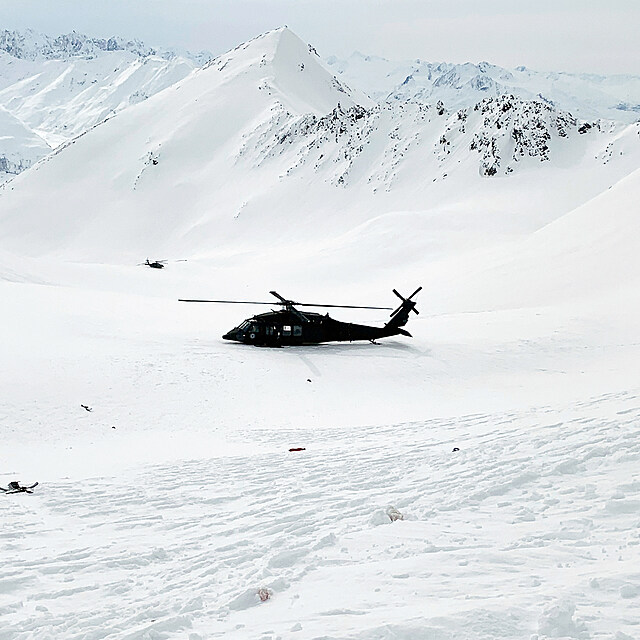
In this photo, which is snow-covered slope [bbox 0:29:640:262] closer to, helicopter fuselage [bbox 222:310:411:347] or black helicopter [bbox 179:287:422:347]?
black helicopter [bbox 179:287:422:347]

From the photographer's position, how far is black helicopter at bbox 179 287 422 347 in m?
25.0

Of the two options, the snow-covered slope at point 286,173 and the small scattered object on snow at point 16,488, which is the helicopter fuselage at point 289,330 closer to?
the small scattered object on snow at point 16,488

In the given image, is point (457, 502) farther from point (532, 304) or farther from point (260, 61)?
point (260, 61)

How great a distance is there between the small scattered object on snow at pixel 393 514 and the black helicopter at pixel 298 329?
1438 centimetres

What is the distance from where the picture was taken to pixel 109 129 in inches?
5974

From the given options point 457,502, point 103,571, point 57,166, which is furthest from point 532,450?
point 57,166

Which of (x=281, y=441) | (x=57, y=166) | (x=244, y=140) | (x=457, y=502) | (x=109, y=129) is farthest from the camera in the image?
(x=109, y=129)

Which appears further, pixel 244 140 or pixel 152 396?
pixel 244 140

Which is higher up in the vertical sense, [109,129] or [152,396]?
[109,129]

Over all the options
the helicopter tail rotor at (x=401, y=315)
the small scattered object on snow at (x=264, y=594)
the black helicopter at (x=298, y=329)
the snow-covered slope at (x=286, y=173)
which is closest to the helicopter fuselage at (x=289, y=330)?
the black helicopter at (x=298, y=329)

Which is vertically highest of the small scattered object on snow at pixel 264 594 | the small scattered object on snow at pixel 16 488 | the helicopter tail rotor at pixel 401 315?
the helicopter tail rotor at pixel 401 315

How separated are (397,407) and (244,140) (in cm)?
11865

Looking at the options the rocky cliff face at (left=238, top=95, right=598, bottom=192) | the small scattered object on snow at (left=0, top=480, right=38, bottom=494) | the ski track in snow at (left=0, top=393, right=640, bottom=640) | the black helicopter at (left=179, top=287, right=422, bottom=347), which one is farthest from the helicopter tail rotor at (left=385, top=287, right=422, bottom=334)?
the rocky cliff face at (left=238, top=95, right=598, bottom=192)

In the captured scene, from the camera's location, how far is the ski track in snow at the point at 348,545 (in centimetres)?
757
